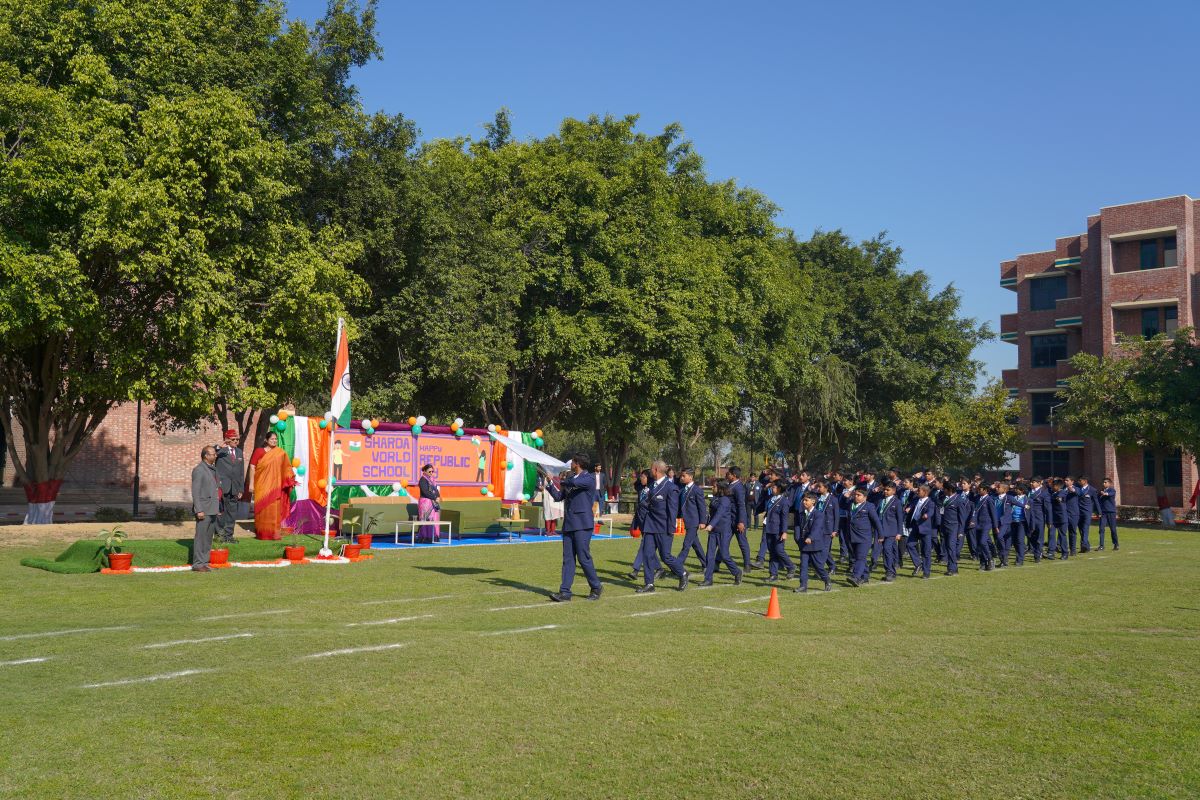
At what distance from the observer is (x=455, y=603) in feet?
43.8

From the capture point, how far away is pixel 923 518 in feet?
59.9

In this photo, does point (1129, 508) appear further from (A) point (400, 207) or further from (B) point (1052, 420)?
(A) point (400, 207)

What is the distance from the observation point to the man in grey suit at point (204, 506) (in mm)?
16250

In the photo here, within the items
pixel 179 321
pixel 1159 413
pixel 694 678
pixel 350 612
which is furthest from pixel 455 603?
pixel 1159 413

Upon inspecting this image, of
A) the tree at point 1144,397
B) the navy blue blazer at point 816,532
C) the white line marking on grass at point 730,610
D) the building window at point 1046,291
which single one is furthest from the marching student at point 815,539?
the building window at point 1046,291

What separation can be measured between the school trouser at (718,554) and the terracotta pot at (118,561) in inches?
360

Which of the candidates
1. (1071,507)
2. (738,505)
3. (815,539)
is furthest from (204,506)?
(1071,507)

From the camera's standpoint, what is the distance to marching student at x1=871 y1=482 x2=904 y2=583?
17531mm

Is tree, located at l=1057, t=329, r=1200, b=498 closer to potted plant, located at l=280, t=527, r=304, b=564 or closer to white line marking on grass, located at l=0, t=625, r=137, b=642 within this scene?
potted plant, located at l=280, t=527, r=304, b=564

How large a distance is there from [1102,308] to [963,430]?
31.6ft

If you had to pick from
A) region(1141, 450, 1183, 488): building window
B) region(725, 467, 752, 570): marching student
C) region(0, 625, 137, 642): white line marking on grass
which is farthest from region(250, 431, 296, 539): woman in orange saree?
region(1141, 450, 1183, 488): building window

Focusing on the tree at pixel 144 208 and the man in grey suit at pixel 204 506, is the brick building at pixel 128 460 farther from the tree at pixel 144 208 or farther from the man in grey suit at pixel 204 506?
the man in grey suit at pixel 204 506

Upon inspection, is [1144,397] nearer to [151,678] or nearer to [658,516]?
[658,516]

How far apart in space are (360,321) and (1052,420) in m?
32.4
